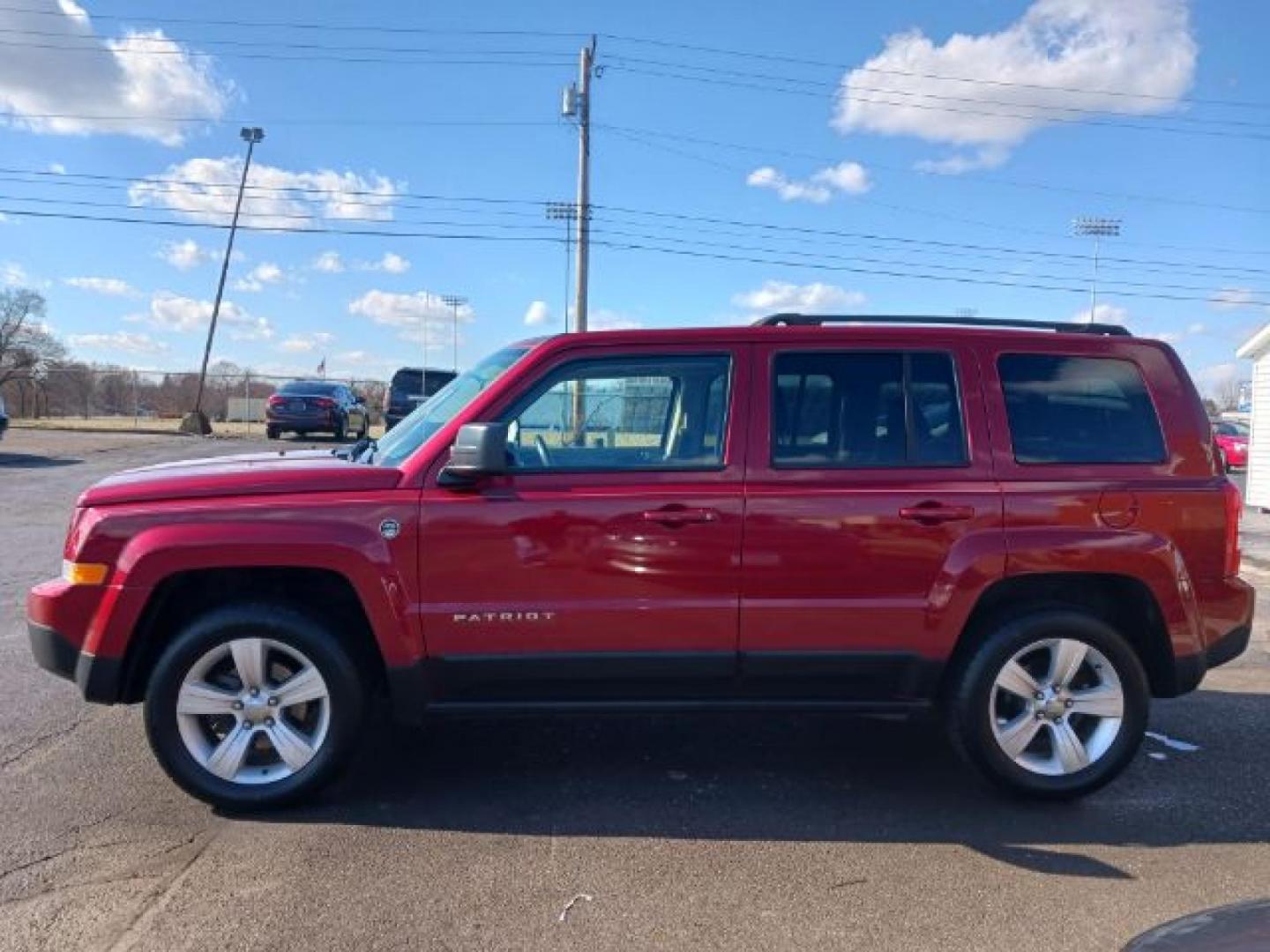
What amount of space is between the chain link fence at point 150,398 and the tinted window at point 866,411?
86.1ft

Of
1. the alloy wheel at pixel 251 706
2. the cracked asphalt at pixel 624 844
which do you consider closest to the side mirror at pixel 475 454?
the alloy wheel at pixel 251 706

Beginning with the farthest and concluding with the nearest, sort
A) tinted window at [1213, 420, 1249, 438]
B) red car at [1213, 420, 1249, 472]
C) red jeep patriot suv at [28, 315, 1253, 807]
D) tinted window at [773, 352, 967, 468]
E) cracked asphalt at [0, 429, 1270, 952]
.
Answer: tinted window at [1213, 420, 1249, 438], red car at [1213, 420, 1249, 472], tinted window at [773, 352, 967, 468], red jeep patriot suv at [28, 315, 1253, 807], cracked asphalt at [0, 429, 1270, 952]

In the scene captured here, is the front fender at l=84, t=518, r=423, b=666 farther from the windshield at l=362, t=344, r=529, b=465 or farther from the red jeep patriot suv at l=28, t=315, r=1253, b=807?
the windshield at l=362, t=344, r=529, b=465

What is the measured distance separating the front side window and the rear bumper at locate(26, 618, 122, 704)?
5.80 ft

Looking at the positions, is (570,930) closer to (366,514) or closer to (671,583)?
(671,583)

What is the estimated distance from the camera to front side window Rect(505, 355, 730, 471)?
4031 mm

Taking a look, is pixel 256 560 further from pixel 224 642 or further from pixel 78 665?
pixel 78 665

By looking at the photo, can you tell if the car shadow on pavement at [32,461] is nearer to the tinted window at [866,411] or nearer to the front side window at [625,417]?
the front side window at [625,417]

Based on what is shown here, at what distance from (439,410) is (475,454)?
2.38 ft

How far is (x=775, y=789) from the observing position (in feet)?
13.9

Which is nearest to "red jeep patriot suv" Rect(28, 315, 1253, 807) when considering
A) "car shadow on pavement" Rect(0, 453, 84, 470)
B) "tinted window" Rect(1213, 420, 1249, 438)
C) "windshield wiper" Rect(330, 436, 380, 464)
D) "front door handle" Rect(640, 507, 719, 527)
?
"front door handle" Rect(640, 507, 719, 527)

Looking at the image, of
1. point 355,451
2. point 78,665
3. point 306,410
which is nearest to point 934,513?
point 355,451

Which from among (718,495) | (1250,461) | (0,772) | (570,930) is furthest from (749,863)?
(1250,461)

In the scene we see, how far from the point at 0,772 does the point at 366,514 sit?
2.02 metres
